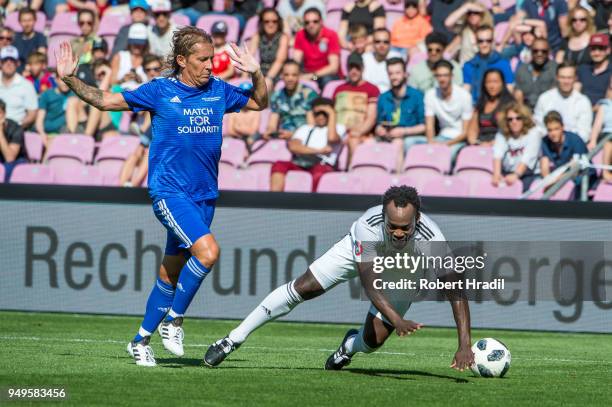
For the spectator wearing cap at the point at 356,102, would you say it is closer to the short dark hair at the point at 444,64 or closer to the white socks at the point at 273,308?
the short dark hair at the point at 444,64

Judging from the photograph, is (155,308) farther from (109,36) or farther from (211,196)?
(109,36)

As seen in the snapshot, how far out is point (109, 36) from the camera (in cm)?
1969

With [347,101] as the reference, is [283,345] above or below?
below

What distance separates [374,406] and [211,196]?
271 centimetres

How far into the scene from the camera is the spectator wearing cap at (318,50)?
1770 centimetres

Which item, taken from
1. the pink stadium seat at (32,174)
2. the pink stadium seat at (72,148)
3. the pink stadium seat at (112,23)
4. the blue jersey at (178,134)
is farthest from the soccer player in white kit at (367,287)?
the pink stadium seat at (112,23)

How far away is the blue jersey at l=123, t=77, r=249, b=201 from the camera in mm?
9070

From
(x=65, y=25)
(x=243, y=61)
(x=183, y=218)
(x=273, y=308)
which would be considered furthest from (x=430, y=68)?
(x=183, y=218)

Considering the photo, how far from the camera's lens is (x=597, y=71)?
16125mm

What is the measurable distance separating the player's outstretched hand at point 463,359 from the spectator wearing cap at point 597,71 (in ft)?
28.2

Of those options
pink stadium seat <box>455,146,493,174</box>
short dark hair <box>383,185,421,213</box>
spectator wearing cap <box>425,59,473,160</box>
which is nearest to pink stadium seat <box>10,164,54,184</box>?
spectator wearing cap <box>425,59,473,160</box>

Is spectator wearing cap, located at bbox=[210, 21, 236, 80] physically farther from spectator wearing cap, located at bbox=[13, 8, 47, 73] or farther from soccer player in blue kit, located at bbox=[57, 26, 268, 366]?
soccer player in blue kit, located at bbox=[57, 26, 268, 366]

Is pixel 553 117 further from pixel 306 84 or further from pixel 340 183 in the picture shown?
pixel 306 84

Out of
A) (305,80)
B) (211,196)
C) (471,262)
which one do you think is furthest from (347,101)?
(211,196)
